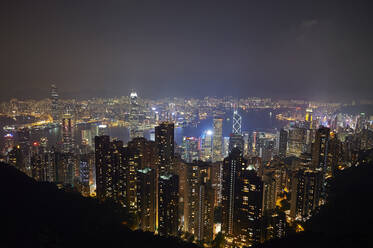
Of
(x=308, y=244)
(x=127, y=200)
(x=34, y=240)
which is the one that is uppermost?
(x=34, y=240)

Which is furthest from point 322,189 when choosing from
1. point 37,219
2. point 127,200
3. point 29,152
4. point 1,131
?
point 1,131

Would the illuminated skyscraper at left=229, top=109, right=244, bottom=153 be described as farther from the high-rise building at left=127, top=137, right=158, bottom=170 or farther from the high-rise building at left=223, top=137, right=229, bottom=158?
the high-rise building at left=127, top=137, right=158, bottom=170

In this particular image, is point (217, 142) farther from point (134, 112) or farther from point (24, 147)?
point (24, 147)

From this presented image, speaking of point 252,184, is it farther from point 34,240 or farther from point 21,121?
point 21,121

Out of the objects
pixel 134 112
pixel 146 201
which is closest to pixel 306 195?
pixel 146 201

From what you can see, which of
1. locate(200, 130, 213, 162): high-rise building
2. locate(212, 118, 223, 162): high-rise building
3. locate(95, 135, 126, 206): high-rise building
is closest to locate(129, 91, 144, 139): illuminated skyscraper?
locate(200, 130, 213, 162): high-rise building

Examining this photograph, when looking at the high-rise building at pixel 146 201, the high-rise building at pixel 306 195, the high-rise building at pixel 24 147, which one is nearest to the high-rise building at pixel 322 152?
the high-rise building at pixel 306 195

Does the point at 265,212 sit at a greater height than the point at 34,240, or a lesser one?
lesser
